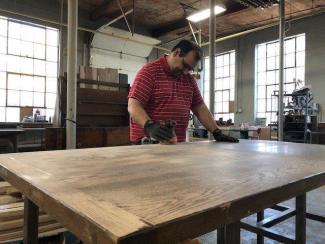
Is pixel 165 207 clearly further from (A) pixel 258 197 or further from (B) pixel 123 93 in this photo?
(B) pixel 123 93

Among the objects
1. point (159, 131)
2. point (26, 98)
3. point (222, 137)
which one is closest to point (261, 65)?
point (26, 98)

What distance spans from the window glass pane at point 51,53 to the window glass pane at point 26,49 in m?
0.41

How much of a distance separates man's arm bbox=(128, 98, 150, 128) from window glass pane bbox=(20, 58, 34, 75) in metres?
6.70

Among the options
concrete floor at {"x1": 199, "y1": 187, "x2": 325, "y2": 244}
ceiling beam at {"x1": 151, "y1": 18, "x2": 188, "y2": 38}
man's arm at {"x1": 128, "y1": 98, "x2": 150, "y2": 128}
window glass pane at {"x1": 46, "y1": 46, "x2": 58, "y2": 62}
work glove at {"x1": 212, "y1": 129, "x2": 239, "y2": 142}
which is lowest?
concrete floor at {"x1": 199, "y1": 187, "x2": 325, "y2": 244}

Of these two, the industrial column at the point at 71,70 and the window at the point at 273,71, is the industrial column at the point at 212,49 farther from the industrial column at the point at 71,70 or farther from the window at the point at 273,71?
the window at the point at 273,71

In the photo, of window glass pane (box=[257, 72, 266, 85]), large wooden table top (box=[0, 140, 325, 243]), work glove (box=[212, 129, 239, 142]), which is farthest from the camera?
window glass pane (box=[257, 72, 266, 85])

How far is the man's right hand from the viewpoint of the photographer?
1544 mm

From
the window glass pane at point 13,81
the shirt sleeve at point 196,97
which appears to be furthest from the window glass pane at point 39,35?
the shirt sleeve at point 196,97

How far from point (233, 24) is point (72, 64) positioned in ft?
24.1

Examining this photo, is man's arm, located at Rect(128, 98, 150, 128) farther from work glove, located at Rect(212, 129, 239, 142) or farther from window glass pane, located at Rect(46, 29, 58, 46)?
window glass pane, located at Rect(46, 29, 58, 46)

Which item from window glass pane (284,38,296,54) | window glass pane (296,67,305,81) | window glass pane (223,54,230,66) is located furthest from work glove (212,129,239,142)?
window glass pane (223,54,230,66)

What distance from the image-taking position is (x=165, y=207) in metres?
0.52

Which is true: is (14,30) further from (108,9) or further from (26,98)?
(108,9)

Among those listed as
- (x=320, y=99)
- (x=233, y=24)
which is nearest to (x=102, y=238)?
(x=320, y=99)
